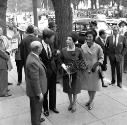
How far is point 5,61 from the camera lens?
625cm

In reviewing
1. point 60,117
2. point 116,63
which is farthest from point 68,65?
point 116,63

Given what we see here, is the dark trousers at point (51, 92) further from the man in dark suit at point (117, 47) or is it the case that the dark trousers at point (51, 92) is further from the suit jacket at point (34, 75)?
the man in dark suit at point (117, 47)

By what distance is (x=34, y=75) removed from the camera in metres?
4.07

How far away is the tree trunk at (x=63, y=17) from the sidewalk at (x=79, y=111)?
1.94m

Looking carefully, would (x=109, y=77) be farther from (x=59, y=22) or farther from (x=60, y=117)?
(x=60, y=117)

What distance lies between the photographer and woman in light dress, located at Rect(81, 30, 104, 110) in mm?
5219

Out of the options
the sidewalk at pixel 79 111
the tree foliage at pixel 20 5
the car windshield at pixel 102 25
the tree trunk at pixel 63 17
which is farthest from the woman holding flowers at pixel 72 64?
the tree foliage at pixel 20 5

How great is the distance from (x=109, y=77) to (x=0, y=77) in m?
3.61

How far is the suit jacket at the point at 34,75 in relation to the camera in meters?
4.08

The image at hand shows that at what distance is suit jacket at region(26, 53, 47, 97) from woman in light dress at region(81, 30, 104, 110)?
4.44 ft

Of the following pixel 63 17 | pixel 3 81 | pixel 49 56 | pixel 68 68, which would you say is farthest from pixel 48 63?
pixel 63 17

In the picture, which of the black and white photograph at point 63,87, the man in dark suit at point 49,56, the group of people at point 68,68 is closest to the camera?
the black and white photograph at point 63,87

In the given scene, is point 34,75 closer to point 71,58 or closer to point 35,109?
point 35,109

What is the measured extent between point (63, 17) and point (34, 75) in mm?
4053
